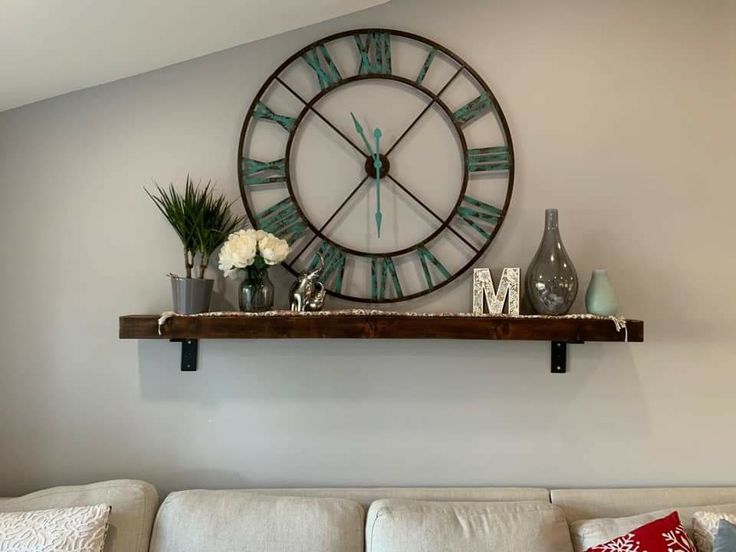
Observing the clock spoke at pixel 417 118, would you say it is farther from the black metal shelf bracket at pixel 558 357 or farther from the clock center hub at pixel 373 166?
the black metal shelf bracket at pixel 558 357

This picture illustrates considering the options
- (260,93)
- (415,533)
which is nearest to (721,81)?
(260,93)

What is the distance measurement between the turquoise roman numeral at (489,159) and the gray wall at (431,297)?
0.07 m

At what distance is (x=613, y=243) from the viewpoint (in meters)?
1.89

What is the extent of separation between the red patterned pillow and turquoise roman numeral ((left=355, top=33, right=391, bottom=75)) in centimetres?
151

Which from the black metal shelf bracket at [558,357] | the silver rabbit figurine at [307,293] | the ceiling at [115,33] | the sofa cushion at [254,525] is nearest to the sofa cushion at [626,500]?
the black metal shelf bracket at [558,357]

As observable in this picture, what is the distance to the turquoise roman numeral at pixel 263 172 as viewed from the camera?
185 centimetres

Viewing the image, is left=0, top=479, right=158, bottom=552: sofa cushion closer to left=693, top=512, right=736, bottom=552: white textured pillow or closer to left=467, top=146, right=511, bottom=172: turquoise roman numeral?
left=467, top=146, right=511, bottom=172: turquoise roman numeral

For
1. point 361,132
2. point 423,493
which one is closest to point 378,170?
point 361,132

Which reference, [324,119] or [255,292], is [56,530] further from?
[324,119]

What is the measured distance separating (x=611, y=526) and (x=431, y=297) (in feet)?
2.71

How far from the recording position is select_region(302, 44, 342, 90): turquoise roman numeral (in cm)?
185

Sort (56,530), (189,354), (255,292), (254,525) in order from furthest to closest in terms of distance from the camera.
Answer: (189,354) → (255,292) → (254,525) → (56,530)

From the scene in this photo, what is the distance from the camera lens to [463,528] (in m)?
1.57

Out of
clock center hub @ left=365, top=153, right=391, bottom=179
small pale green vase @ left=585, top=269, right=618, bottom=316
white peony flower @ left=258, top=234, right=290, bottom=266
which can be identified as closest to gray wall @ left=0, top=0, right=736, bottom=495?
small pale green vase @ left=585, top=269, right=618, bottom=316
